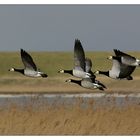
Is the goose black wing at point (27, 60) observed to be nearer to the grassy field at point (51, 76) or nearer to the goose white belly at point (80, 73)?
the goose white belly at point (80, 73)

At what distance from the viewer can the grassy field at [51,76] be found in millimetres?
31094

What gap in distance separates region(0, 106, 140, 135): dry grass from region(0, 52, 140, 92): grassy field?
14610mm

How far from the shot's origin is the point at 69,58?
44219 millimetres

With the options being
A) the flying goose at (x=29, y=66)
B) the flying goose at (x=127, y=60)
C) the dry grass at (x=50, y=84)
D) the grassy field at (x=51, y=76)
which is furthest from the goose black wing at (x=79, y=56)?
the dry grass at (x=50, y=84)

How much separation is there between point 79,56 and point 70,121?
10.5 feet

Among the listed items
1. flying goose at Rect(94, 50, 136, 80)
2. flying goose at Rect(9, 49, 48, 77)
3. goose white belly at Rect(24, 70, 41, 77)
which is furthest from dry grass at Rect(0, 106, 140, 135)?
goose white belly at Rect(24, 70, 41, 77)

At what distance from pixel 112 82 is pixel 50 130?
2330cm

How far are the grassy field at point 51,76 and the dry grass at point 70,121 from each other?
1461 centimetres

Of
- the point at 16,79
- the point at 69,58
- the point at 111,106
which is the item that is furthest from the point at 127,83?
the point at 111,106

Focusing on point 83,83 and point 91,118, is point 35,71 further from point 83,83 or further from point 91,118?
point 91,118

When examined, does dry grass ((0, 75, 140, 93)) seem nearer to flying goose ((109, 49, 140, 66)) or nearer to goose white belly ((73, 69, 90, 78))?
goose white belly ((73, 69, 90, 78))

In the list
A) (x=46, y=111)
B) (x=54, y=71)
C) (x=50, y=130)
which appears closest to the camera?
(x=50, y=130)

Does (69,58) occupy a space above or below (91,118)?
below

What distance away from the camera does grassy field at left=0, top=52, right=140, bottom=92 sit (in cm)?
3109
